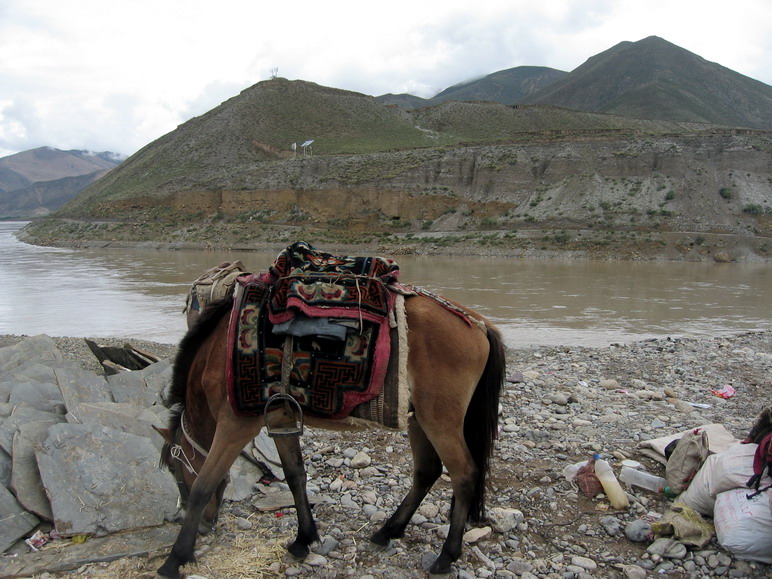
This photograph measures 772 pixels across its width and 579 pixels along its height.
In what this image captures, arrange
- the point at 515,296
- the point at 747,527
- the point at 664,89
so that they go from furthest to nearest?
the point at 664,89, the point at 515,296, the point at 747,527

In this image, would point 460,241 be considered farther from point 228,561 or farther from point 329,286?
point 228,561

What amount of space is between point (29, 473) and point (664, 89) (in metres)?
125

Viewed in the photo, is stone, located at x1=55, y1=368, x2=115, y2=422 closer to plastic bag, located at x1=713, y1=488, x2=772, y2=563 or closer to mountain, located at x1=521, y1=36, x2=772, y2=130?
plastic bag, located at x1=713, y1=488, x2=772, y2=563

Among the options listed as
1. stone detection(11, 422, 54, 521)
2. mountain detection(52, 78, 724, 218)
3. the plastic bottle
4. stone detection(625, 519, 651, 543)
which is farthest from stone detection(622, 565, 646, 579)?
mountain detection(52, 78, 724, 218)

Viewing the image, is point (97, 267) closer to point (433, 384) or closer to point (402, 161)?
Result: point (402, 161)

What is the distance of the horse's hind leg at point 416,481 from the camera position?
3314mm

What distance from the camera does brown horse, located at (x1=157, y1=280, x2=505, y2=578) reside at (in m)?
3.00

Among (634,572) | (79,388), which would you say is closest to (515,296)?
(79,388)

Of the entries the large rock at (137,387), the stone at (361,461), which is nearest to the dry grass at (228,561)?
the stone at (361,461)

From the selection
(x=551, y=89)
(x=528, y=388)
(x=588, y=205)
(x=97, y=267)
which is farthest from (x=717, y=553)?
(x=551, y=89)

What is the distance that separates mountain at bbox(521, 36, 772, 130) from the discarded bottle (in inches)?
4031

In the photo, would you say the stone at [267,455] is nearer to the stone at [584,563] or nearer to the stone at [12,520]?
the stone at [12,520]

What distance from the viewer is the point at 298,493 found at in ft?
10.7

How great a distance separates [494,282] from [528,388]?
53.7ft
